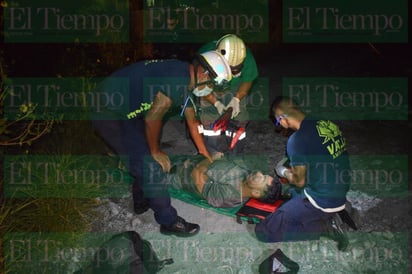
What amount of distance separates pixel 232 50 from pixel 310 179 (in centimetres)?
181

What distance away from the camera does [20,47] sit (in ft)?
23.9

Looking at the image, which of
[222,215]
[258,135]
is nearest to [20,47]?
[258,135]

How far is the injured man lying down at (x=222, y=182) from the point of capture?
430cm

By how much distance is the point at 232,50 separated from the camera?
4660 mm

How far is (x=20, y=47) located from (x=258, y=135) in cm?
440

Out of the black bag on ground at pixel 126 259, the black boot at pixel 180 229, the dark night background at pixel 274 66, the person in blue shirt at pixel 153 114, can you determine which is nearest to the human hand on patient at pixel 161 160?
the person in blue shirt at pixel 153 114

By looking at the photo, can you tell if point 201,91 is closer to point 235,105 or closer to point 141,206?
point 235,105

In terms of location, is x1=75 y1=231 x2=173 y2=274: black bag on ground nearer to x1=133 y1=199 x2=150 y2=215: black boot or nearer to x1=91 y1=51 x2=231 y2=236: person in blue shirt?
x1=91 y1=51 x2=231 y2=236: person in blue shirt

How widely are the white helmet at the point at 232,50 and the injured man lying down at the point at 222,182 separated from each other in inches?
44.0

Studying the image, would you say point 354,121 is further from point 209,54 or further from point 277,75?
point 209,54

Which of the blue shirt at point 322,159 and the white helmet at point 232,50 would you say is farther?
the white helmet at point 232,50

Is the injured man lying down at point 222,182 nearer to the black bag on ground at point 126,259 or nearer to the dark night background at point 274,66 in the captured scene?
the black bag on ground at point 126,259

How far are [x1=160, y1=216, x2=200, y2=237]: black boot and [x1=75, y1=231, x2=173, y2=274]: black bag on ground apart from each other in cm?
37

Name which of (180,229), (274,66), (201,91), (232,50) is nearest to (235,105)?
(232,50)
